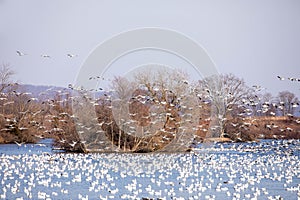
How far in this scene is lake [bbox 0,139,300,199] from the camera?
1788 cm

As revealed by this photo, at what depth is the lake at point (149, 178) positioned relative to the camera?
1788 cm

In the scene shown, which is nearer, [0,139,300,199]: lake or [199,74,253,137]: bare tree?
[0,139,300,199]: lake

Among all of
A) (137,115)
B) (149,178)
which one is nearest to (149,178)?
(149,178)

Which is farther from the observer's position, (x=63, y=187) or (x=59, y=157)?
(x=59, y=157)

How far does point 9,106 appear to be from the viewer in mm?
51344

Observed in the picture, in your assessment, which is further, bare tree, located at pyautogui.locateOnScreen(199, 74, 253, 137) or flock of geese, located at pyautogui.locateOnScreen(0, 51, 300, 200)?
bare tree, located at pyautogui.locateOnScreen(199, 74, 253, 137)

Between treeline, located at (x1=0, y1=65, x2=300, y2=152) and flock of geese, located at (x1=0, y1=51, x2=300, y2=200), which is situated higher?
treeline, located at (x1=0, y1=65, x2=300, y2=152)

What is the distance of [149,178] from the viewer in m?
22.1

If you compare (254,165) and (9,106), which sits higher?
(9,106)

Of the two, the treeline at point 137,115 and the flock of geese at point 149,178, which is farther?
the treeline at point 137,115

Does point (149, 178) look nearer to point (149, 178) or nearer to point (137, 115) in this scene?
point (149, 178)

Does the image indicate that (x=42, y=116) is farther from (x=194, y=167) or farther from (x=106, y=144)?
(x=194, y=167)

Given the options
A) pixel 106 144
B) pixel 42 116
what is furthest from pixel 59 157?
pixel 42 116

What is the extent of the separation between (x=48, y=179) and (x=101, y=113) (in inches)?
514
